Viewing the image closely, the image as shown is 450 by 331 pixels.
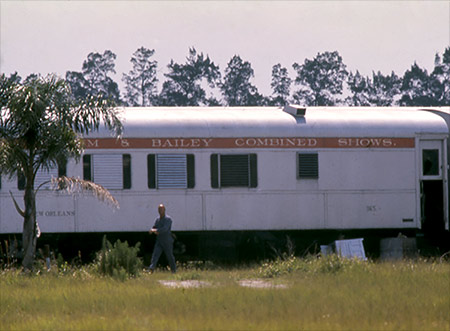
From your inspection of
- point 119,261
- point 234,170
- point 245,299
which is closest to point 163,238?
point 119,261

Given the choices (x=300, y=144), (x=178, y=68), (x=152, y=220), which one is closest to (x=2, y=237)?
(x=152, y=220)

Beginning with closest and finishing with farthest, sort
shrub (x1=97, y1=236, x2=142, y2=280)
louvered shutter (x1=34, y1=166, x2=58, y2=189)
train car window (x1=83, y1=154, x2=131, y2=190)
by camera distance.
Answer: shrub (x1=97, y1=236, x2=142, y2=280) → louvered shutter (x1=34, y1=166, x2=58, y2=189) → train car window (x1=83, y1=154, x2=131, y2=190)

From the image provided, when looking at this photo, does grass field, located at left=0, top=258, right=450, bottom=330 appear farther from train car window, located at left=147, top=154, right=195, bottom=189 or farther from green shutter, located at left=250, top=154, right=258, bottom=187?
green shutter, located at left=250, top=154, right=258, bottom=187

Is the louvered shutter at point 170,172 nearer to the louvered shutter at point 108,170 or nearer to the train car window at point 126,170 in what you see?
the train car window at point 126,170

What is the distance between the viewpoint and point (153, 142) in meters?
18.9

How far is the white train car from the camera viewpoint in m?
18.7

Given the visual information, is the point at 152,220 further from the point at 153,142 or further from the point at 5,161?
the point at 5,161

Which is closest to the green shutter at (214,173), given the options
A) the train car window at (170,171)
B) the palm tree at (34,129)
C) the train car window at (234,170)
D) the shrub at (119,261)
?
the train car window at (234,170)

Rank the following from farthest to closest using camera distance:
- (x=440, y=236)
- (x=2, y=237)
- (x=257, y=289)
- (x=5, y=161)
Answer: (x=440, y=236) < (x=2, y=237) < (x=5, y=161) < (x=257, y=289)

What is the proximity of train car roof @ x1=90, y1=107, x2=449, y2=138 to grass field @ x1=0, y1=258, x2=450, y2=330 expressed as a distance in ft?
12.0

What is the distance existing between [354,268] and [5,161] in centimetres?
683

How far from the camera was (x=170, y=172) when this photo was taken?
18875mm

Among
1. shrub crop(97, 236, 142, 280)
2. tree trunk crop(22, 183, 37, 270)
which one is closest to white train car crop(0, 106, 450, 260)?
tree trunk crop(22, 183, 37, 270)

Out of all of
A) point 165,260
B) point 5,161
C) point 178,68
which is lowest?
point 165,260
